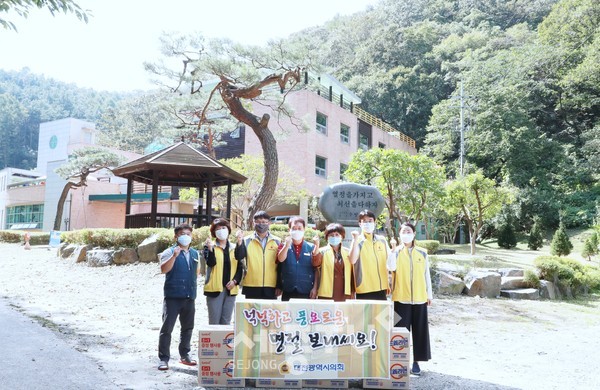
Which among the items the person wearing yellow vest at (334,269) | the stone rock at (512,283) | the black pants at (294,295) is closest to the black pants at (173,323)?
the black pants at (294,295)

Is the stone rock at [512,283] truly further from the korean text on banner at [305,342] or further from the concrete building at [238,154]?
the korean text on banner at [305,342]

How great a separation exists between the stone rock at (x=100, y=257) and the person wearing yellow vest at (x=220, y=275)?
343 inches

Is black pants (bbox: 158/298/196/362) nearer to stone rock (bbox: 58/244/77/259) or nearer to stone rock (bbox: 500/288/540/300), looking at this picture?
stone rock (bbox: 500/288/540/300)

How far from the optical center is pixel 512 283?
12375 mm

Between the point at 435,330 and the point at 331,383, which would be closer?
the point at 331,383

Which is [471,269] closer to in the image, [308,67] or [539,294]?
[539,294]

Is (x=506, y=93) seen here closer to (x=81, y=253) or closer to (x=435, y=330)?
(x=81, y=253)

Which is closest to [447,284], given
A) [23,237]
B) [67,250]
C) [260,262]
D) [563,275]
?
[563,275]

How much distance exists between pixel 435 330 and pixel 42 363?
575cm

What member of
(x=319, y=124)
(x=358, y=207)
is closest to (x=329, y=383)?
Answer: (x=358, y=207)

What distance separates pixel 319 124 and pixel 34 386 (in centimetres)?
2443

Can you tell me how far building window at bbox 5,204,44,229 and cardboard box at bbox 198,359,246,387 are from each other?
117 ft

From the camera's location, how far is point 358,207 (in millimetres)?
10398

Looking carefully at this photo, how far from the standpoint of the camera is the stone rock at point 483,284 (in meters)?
11.7
